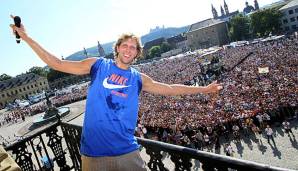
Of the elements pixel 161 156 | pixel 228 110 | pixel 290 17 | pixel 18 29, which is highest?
pixel 18 29

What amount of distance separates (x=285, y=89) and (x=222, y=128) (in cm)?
750

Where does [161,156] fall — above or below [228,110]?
above

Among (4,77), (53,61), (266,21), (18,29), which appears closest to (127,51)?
(53,61)

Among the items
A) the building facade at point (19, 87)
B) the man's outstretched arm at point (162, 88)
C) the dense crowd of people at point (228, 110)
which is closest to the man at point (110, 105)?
the man's outstretched arm at point (162, 88)

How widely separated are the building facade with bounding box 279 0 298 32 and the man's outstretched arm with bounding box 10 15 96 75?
10936 cm

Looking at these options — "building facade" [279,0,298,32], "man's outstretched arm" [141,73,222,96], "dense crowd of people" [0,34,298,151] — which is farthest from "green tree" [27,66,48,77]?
"man's outstretched arm" [141,73,222,96]

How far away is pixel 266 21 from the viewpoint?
100125 mm

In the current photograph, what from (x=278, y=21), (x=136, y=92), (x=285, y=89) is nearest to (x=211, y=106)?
(x=285, y=89)

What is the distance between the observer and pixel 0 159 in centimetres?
324

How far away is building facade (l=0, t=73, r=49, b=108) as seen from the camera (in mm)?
121562

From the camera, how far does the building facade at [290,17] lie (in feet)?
335

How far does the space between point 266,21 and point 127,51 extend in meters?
105

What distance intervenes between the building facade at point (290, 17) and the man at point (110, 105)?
4299 inches

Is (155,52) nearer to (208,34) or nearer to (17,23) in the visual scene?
(208,34)
